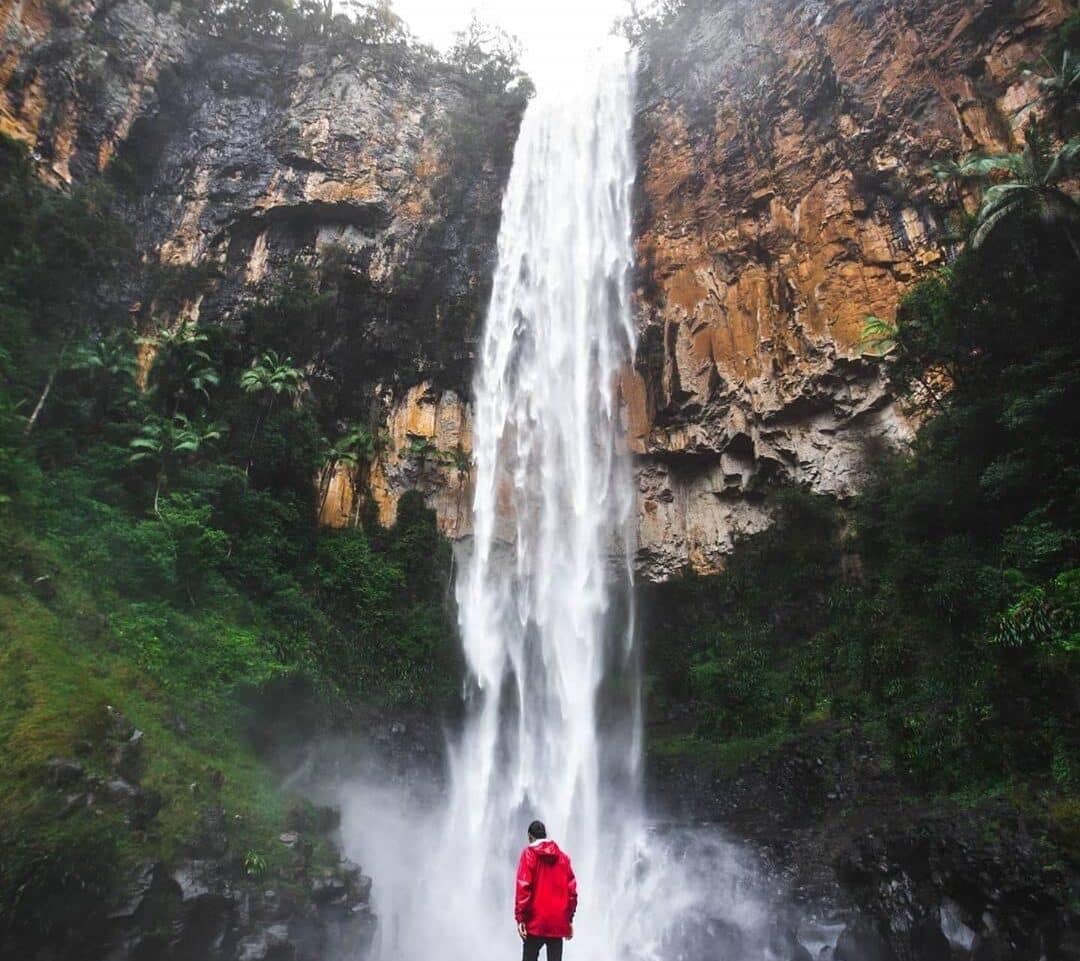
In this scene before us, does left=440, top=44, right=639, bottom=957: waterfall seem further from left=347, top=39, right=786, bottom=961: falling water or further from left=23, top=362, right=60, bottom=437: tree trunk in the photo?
left=23, top=362, right=60, bottom=437: tree trunk

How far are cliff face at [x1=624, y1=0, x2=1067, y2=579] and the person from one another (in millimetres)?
12644

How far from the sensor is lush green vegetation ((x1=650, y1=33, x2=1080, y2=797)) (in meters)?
8.30

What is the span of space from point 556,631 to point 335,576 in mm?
5584

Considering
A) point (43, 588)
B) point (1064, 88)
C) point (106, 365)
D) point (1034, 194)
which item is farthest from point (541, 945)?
point (106, 365)

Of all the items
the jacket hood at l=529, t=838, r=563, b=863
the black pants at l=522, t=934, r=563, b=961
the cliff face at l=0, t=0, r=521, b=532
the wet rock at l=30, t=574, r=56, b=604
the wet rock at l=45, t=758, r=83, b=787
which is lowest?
the black pants at l=522, t=934, r=563, b=961

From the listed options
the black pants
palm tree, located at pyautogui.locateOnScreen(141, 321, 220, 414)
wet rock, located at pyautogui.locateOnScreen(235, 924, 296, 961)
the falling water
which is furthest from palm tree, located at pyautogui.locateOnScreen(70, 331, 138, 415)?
the black pants

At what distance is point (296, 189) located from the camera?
844 inches

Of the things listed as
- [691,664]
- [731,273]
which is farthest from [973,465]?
A: [731,273]

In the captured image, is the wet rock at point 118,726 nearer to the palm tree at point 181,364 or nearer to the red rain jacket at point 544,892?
the red rain jacket at point 544,892

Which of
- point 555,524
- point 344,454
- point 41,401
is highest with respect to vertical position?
point 344,454

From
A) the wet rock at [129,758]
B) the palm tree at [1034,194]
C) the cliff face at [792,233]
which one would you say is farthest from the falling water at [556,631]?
the palm tree at [1034,194]

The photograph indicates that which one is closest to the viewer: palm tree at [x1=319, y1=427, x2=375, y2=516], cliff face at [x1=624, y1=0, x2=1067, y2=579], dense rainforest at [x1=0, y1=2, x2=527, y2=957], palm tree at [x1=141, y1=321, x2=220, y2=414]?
dense rainforest at [x1=0, y1=2, x2=527, y2=957]

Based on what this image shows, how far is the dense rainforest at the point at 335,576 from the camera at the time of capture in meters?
7.94

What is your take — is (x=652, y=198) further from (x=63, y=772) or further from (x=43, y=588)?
(x=63, y=772)
